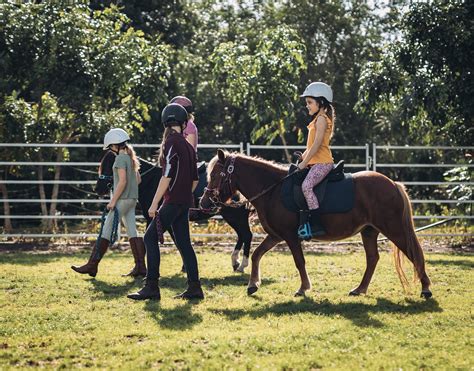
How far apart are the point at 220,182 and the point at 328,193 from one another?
136 cm

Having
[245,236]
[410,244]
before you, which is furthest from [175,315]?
[245,236]

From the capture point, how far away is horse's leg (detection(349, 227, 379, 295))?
32.0 ft

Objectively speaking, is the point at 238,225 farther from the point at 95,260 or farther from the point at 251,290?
the point at 251,290

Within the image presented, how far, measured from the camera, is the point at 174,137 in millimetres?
9102

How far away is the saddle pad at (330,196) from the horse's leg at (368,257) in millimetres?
678

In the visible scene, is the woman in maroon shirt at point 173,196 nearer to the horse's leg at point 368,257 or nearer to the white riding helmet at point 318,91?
the white riding helmet at point 318,91

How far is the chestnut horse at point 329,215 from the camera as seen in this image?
9.43 meters

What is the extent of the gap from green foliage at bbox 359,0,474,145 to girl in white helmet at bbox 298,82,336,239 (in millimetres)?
6893

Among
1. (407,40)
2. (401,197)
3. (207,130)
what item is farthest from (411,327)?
(207,130)

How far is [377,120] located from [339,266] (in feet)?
47.0

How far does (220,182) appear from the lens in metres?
9.84

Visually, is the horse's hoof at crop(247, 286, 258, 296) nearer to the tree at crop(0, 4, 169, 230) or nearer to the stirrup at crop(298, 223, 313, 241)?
the stirrup at crop(298, 223, 313, 241)

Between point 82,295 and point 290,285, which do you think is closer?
point 82,295

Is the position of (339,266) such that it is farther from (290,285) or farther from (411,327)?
(411,327)
